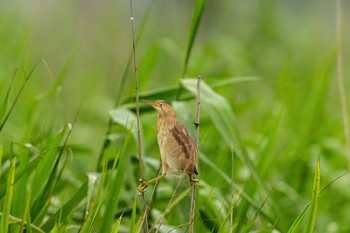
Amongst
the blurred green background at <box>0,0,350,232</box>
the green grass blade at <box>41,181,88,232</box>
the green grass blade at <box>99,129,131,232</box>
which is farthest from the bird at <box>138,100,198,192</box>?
the green grass blade at <box>41,181,88,232</box>

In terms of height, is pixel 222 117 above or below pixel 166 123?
below

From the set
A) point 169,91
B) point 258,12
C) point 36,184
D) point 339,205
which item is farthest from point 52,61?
point 36,184

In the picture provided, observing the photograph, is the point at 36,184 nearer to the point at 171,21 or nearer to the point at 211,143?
the point at 211,143

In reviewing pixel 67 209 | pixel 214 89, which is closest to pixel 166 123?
pixel 67 209

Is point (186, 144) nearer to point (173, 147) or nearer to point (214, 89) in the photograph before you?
point (173, 147)

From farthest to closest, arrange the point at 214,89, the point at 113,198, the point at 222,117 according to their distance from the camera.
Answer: the point at 214,89 → the point at 222,117 → the point at 113,198

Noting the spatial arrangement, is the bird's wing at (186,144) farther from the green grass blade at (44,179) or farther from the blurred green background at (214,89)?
the green grass blade at (44,179)

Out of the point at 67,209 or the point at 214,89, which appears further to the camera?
the point at 214,89
